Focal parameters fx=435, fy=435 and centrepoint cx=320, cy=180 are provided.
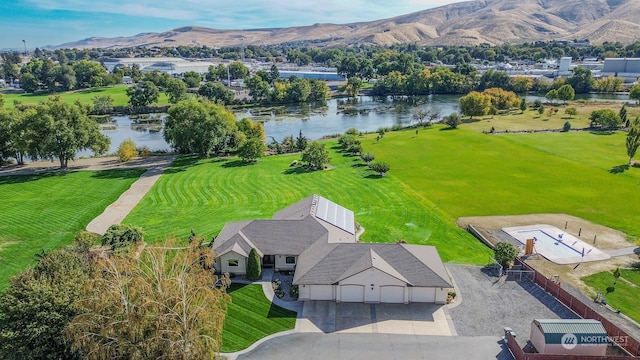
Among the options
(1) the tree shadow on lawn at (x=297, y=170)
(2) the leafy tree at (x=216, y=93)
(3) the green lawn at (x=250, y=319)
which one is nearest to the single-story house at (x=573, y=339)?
(3) the green lawn at (x=250, y=319)

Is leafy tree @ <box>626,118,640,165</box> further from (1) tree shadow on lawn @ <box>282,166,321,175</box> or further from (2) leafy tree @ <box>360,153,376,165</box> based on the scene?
(1) tree shadow on lawn @ <box>282,166,321,175</box>

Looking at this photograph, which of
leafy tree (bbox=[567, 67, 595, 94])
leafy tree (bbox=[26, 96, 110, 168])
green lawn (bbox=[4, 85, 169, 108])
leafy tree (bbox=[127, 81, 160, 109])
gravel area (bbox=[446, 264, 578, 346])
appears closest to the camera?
gravel area (bbox=[446, 264, 578, 346])

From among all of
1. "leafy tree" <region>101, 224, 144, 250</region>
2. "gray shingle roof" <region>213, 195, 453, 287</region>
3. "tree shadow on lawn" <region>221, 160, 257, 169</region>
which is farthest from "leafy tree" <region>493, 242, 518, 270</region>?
"tree shadow on lawn" <region>221, 160, 257, 169</region>

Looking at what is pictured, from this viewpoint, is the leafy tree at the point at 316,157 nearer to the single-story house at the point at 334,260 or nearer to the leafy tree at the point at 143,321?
the single-story house at the point at 334,260

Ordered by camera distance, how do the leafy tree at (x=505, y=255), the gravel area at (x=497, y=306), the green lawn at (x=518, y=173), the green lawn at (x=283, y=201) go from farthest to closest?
the green lawn at (x=518, y=173), the green lawn at (x=283, y=201), the leafy tree at (x=505, y=255), the gravel area at (x=497, y=306)

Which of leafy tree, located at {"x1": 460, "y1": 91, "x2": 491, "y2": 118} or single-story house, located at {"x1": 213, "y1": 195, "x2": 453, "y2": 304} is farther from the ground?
leafy tree, located at {"x1": 460, "y1": 91, "x2": 491, "y2": 118}

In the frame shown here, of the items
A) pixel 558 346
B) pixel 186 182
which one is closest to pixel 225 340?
pixel 558 346
